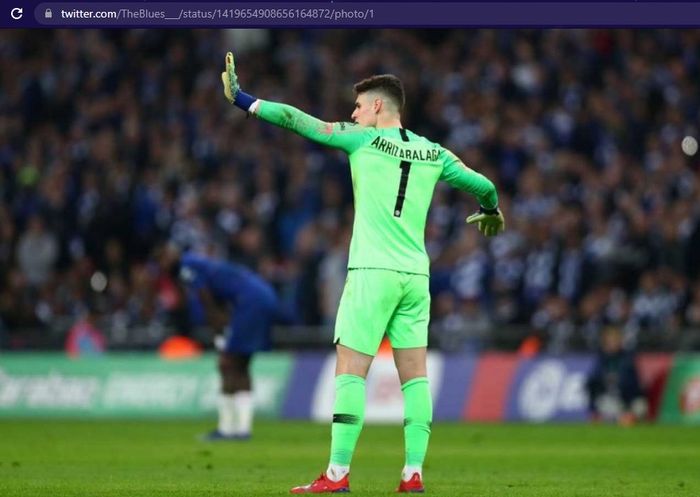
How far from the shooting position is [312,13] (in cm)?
1376

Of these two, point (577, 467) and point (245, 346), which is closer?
point (577, 467)

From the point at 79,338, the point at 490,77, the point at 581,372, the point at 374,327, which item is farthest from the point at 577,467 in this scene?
the point at 490,77

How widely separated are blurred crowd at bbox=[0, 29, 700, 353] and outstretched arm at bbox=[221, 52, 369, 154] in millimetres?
14154

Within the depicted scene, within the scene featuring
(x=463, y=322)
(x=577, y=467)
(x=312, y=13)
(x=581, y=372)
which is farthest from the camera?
(x=463, y=322)

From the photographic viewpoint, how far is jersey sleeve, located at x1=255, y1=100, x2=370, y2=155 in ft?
35.7

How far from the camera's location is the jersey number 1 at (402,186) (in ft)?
36.9

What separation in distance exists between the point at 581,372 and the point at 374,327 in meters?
13.5

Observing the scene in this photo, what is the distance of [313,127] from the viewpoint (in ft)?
36.0

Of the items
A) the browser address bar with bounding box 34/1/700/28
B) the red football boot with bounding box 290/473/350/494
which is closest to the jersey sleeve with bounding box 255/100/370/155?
the red football boot with bounding box 290/473/350/494

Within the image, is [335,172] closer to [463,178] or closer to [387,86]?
[463,178]

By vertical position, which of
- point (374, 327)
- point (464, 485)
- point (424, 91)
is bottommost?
point (464, 485)

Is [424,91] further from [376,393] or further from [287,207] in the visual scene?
[376,393]

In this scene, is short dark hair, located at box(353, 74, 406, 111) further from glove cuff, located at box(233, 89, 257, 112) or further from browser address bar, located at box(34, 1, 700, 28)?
browser address bar, located at box(34, 1, 700, 28)

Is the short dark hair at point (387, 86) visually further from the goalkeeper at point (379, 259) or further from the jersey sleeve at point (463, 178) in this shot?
the jersey sleeve at point (463, 178)
